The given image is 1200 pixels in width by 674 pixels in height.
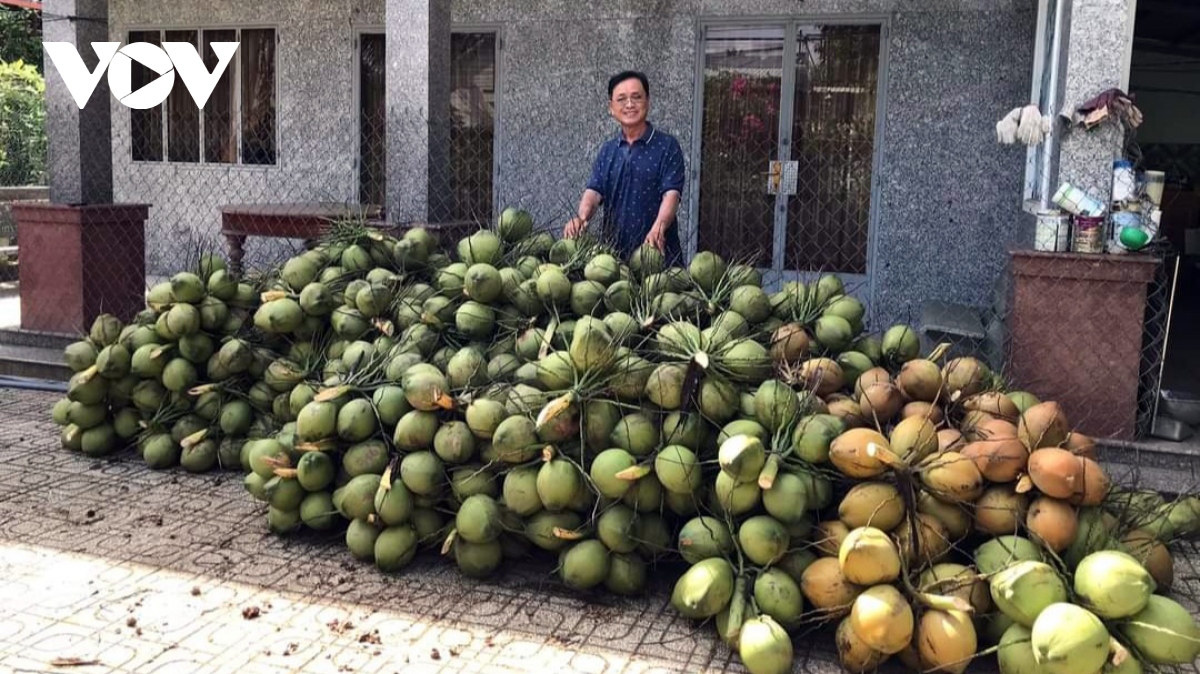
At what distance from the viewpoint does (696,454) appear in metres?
3.66

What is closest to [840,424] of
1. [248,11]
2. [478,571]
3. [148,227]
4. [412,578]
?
[478,571]

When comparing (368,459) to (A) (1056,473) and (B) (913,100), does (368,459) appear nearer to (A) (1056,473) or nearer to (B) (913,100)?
(A) (1056,473)

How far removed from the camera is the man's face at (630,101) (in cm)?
548

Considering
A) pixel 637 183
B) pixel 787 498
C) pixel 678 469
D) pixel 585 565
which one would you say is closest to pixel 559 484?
pixel 585 565

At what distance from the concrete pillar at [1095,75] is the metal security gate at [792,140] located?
131 inches

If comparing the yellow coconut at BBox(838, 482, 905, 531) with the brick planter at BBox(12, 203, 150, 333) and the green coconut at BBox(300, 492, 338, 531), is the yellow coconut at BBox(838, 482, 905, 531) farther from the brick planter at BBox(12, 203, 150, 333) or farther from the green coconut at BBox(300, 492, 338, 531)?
the brick planter at BBox(12, 203, 150, 333)

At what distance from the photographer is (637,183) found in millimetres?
5633

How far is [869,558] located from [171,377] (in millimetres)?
3479

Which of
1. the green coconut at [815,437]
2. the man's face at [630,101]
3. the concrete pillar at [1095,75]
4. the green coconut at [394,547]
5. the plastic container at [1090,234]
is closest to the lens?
the green coconut at [815,437]

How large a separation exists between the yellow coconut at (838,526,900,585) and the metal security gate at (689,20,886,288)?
18.0ft

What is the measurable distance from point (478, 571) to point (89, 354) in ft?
8.95

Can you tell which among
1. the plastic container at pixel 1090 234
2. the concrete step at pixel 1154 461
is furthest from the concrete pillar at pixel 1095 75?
the concrete step at pixel 1154 461

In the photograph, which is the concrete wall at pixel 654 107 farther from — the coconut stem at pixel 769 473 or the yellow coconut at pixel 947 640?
the yellow coconut at pixel 947 640

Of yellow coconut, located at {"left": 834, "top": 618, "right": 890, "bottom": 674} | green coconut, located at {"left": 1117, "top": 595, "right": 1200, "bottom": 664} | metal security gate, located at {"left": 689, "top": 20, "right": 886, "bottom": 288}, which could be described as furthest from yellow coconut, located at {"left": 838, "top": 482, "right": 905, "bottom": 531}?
metal security gate, located at {"left": 689, "top": 20, "right": 886, "bottom": 288}
